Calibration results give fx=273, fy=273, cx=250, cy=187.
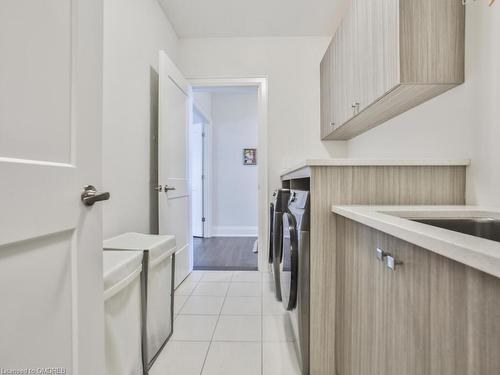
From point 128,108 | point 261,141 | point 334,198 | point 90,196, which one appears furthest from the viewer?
A: point 261,141

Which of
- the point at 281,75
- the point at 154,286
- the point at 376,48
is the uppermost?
the point at 281,75

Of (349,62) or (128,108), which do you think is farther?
(349,62)

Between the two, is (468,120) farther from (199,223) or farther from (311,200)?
(199,223)

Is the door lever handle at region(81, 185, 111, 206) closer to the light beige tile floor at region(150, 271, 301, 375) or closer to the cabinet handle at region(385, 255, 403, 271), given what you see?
the cabinet handle at region(385, 255, 403, 271)

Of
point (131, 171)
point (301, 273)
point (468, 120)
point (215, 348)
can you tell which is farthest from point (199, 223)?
point (468, 120)

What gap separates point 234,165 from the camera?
16.5 feet

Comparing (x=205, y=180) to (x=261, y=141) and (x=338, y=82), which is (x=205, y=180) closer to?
(x=261, y=141)

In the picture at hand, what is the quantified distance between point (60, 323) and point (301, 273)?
3.01ft

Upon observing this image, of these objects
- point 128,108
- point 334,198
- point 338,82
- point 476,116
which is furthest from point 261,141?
point 476,116

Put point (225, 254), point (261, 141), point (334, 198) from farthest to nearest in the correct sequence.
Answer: point (225, 254) → point (261, 141) → point (334, 198)

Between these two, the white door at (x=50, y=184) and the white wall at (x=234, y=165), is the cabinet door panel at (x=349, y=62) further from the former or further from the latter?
the white wall at (x=234, y=165)

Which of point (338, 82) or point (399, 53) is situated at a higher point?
point (338, 82)

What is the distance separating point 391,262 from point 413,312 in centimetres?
13

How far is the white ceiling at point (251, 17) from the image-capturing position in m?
2.48
